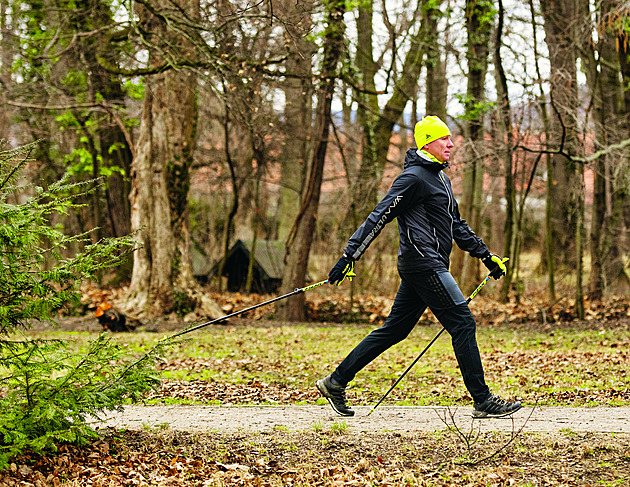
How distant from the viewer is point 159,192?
1495cm

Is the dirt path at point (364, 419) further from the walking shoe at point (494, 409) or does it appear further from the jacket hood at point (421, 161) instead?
the jacket hood at point (421, 161)

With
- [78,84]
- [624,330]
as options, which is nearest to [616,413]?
[624,330]

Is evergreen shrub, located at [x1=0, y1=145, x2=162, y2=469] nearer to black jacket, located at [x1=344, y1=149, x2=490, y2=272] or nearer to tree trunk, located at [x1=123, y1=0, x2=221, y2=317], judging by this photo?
black jacket, located at [x1=344, y1=149, x2=490, y2=272]

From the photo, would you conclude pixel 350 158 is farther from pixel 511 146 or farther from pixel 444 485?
pixel 444 485

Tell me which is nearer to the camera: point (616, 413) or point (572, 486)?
point (572, 486)

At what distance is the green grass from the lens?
7336 mm

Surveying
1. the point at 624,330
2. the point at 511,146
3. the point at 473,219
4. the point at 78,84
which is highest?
the point at 78,84

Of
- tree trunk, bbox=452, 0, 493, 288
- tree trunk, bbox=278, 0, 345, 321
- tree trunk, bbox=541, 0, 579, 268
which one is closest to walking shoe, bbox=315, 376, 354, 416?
tree trunk, bbox=541, 0, 579, 268

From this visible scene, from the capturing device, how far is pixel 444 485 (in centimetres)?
422

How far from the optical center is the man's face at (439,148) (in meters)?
5.66

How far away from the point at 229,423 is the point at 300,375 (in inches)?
120

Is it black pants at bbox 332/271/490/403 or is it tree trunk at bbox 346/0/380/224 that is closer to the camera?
black pants at bbox 332/271/490/403

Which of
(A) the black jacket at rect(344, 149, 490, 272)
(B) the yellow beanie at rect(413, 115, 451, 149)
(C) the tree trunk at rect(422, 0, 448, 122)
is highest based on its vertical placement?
(C) the tree trunk at rect(422, 0, 448, 122)

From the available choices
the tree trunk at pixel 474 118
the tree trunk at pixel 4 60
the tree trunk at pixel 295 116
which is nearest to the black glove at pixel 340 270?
the tree trunk at pixel 295 116
